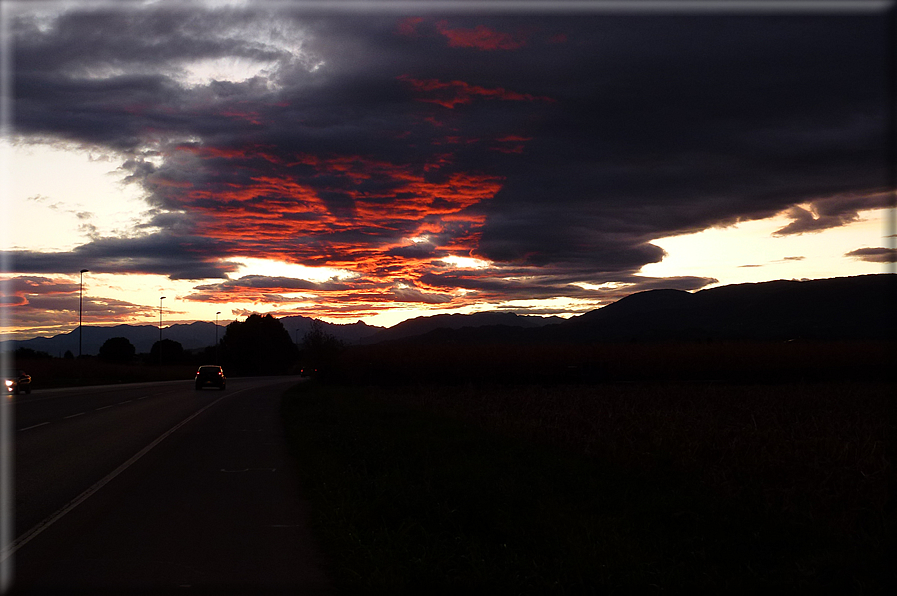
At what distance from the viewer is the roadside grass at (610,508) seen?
640 centimetres

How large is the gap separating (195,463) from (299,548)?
6.83 metres

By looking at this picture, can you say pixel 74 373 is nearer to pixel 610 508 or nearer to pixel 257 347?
pixel 610 508

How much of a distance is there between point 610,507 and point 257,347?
131476mm

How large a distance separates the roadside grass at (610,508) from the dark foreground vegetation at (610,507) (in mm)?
26

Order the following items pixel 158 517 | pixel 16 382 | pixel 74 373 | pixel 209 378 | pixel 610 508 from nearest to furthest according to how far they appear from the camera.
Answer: pixel 158 517 < pixel 610 508 < pixel 16 382 < pixel 209 378 < pixel 74 373

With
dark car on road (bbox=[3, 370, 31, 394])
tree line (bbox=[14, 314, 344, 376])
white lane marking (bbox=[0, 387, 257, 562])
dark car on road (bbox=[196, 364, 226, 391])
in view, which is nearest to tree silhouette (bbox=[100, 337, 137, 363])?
tree line (bbox=[14, 314, 344, 376])

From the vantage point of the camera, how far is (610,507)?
8945 millimetres

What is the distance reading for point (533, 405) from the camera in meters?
22.4

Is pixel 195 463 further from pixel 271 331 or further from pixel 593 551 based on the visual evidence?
pixel 271 331

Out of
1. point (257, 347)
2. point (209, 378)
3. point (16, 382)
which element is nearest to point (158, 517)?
point (16, 382)

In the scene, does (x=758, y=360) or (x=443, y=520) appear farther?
(x=758, y=360)

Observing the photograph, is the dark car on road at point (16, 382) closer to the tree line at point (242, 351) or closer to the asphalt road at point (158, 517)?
the asphalt road at point (158, 517)

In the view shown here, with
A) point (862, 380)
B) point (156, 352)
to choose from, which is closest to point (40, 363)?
point (862, 380)

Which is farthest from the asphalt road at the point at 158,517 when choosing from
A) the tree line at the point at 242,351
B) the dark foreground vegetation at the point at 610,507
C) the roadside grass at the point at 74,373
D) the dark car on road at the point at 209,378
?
the tree line at the point at 242,351
